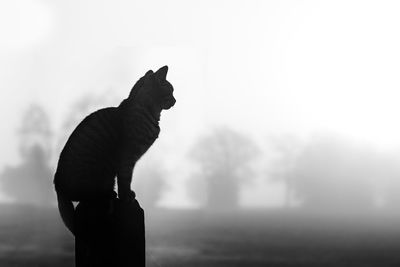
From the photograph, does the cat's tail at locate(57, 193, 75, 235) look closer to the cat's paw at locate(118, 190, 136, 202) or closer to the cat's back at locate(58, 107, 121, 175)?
the cat's back at locate(58, 107, 121, 175)

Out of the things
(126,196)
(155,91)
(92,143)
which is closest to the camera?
(92,143)

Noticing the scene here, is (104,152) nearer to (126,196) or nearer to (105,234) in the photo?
(126,196)

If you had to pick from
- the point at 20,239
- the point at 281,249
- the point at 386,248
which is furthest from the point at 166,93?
the point at 386,248

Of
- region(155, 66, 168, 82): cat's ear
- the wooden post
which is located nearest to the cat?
the wooden post

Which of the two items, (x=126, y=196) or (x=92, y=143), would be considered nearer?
(x=92, y=143)

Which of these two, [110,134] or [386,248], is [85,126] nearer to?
[110,134]

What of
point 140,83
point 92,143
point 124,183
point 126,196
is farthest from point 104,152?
point 140,83

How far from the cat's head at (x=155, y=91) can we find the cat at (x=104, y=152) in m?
0.01

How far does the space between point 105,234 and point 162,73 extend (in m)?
2.00

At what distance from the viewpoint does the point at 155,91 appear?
7.37m

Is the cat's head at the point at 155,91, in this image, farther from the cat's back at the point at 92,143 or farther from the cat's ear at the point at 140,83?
the cat's back at the point at 92,143

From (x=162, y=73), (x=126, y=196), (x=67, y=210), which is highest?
(x=162, y=73)

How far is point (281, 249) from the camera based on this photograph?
4231cm

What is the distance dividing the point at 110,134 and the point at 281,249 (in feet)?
120
